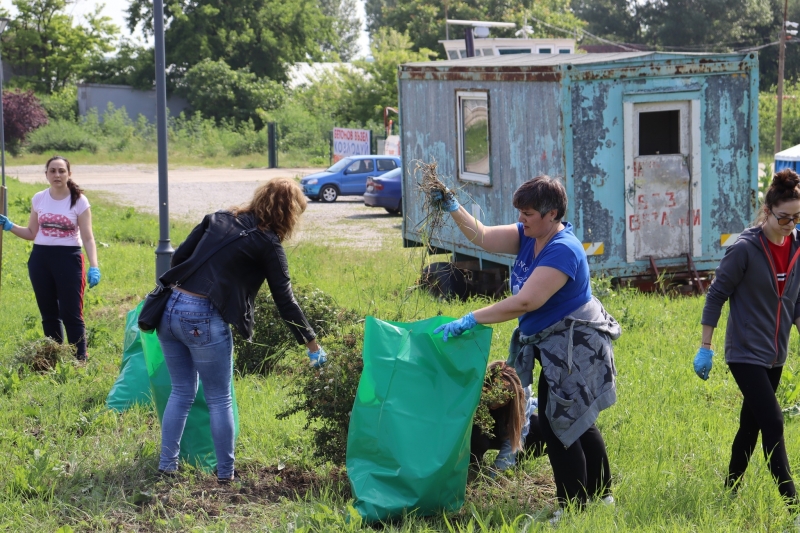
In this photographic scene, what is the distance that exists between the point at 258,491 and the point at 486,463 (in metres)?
1.15

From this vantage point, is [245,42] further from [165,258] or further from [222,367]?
[222,367]

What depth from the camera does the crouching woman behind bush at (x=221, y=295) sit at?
432cm

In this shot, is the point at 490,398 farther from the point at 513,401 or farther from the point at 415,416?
the point at 415,416

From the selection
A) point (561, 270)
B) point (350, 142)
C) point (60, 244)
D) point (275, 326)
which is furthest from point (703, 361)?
point (350, 142)

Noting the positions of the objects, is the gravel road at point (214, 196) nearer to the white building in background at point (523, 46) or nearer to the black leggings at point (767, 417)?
the white building in background at point (523, 46)

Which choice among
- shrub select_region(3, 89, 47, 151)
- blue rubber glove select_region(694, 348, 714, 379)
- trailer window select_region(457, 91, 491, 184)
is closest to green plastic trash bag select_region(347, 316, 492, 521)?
blue rubber glove select_region(694, 348, 714, 379)

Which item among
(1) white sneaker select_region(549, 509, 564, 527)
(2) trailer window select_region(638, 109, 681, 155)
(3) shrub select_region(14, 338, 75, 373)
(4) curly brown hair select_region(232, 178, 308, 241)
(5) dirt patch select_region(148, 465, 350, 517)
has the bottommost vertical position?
(5) dirt patch select_region(148, 465, 350, 517)

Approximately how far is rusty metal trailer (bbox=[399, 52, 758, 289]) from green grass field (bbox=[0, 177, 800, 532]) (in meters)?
1.85

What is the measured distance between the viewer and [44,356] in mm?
6707

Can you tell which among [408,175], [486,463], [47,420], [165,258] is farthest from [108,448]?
[408,175]

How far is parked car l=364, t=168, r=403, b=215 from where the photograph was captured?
19.7 metres

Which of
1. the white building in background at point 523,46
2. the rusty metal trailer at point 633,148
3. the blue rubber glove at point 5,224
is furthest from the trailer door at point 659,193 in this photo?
the white building in background at point 523,46

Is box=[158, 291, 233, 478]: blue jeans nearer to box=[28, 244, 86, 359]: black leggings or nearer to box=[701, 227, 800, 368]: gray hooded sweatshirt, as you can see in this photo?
box=[701, 227, 800, 368]: gray hooded sweatshirt

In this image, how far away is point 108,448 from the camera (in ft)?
16.6
